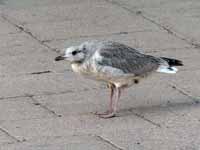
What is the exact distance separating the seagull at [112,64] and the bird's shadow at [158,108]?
16 cm

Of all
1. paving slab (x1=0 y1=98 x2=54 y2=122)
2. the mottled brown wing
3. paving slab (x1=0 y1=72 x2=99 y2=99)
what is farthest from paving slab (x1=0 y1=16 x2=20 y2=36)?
the mottled brown wing

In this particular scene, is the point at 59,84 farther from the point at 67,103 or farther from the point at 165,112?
the point at 165,112

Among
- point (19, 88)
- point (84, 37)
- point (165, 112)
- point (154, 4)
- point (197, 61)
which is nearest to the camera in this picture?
point (165, 112)

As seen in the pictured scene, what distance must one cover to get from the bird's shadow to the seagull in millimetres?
155

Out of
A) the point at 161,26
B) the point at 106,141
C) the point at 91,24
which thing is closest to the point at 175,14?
the point at 161,26

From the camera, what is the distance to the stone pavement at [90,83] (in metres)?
8.48

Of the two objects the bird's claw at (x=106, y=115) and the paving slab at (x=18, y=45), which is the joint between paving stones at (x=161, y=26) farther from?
the bird's claw at (x=106, y=115)

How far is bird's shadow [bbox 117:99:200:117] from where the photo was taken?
30.5ft

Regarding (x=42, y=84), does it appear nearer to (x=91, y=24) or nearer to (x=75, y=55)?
(x=75, y=55)

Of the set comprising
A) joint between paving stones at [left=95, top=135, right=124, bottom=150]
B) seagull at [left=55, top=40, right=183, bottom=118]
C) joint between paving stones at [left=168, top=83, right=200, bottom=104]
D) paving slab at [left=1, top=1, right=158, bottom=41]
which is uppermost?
seagull at [left=55, top=40, right=183, bottom=118]

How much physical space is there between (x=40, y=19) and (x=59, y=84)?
2.61 m

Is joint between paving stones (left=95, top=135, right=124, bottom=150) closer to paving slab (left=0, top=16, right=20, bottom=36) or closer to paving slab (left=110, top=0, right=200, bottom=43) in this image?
A: paving slab (left=110, top=0, right=200, bottom=43)

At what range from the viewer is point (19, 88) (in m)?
9.90

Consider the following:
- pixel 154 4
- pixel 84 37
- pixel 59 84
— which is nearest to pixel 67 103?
pixel 59 84
